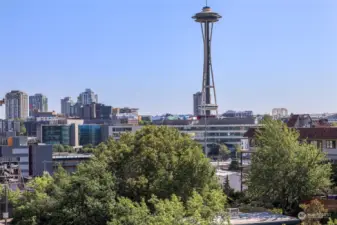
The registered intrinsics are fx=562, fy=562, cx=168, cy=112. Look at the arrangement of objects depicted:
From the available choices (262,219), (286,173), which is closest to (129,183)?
(262,219)

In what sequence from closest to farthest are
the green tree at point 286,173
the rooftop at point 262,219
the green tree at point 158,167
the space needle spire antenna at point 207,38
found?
the rooftop at point 262,219
the green tree at point 158,167
the green tree at point 286,173
the space needle spire antenna at point 207,38

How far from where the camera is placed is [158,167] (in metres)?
23.5

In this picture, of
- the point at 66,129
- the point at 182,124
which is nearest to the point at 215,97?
the point at 182,124

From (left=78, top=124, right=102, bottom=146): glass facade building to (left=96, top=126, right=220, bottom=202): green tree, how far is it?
100487mm

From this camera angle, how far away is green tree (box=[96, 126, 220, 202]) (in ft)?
74.5

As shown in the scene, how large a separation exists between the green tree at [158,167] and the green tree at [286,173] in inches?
106

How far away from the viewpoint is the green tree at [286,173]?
25469 millimetres

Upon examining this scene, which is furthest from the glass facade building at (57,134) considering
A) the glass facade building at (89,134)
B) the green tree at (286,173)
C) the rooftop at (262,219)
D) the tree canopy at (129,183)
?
the rooftop at (262,219)

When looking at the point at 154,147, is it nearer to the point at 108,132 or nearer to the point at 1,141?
the point at 1,141

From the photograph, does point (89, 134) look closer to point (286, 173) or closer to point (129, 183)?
point (286, 173)

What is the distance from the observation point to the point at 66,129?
118m

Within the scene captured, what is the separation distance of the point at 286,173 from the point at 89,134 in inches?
4052

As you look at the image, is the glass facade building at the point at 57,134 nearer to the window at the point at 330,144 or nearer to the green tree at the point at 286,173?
the window at the point at 330,144

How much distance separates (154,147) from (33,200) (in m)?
5.99
